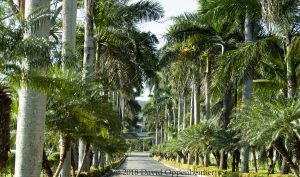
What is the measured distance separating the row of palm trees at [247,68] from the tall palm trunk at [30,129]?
6893 mm

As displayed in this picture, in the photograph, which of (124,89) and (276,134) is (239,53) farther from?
(124,89)

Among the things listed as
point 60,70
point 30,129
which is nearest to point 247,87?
point 60,70

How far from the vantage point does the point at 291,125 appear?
548 inches

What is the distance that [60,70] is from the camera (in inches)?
388

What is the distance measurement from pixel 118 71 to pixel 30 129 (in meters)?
19.7

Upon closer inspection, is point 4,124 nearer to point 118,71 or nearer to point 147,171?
point 118,71

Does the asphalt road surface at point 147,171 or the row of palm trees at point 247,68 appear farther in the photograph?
the asphalt road surface at point 147,171

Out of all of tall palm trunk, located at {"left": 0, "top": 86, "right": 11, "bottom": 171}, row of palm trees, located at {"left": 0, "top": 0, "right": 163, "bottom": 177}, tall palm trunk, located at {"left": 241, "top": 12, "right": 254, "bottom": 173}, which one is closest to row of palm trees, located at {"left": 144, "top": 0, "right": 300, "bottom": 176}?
tall palm trunk, located at {"left": 241, "top": 12, "right": 254, "bottom": 173}

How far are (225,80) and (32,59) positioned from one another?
12083mm

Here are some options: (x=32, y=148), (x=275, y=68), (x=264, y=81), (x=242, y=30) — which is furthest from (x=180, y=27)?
(x=32, y=148)

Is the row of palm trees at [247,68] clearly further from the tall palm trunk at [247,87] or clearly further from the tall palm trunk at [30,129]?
the tall palm trunk at [30,129]

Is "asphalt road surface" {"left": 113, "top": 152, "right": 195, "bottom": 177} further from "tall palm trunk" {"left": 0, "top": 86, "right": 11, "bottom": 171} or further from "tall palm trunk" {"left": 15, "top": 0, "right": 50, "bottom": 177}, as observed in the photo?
"tall palm trunk" {"left": 0, "top": 86, "right": 11, "bottom": 171}

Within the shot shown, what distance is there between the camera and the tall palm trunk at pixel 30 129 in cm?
1000

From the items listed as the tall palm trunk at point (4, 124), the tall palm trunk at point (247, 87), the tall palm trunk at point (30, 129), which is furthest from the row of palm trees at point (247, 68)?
the tall palm trunk at point (4, 124)
